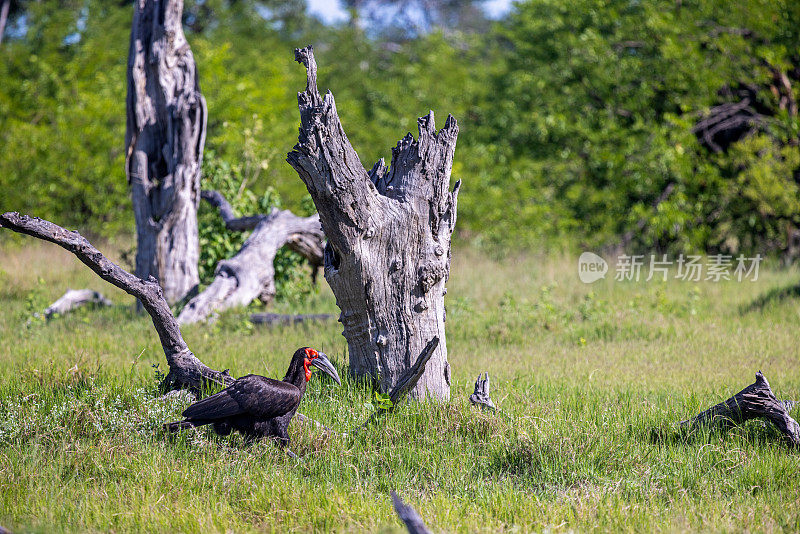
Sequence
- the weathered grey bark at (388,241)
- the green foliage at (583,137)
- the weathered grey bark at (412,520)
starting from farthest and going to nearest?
the green foliage at (583,137) < the weathered grey bark at (388,241) < the weathered grey bark at (412,520)

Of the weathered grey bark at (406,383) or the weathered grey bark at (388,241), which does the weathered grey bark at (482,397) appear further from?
the weathered grey bark at (406,383)

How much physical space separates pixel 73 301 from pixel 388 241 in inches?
254

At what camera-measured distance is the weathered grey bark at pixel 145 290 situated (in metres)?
4.98

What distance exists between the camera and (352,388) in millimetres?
6137

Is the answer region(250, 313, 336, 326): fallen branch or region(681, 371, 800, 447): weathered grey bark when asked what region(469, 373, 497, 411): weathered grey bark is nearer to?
region(681, 371, 800, 447): weathered grey bark

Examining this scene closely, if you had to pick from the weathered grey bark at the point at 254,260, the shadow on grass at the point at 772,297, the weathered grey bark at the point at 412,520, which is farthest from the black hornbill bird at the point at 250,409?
the shadow on grass at the point at 772,297

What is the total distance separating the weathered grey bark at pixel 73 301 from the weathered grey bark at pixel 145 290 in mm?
4926

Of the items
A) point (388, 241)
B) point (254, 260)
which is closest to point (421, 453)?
point (388, 241)

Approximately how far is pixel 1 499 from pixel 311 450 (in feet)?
6.23

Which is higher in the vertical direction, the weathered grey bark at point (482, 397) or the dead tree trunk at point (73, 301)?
the dead tree trunk at point (73, 301)

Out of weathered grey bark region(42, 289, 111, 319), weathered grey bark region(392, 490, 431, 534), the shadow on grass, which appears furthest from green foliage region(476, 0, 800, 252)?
weathered grey bark region(392, 490, 431, 534)

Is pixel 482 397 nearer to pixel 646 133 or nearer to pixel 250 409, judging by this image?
pixel 250 409

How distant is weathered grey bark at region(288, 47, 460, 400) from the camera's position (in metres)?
5.67

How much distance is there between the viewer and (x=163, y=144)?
1084 cm
